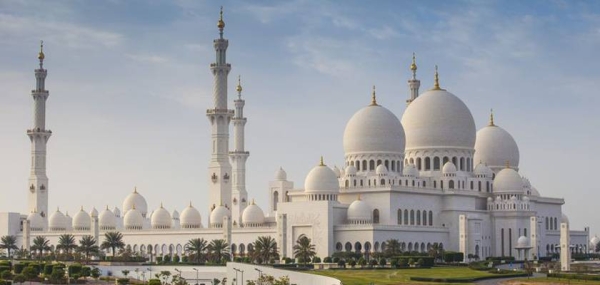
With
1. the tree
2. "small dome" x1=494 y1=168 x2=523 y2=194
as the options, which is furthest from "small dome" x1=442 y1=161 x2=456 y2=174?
the tree

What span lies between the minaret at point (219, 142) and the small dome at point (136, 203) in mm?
20544

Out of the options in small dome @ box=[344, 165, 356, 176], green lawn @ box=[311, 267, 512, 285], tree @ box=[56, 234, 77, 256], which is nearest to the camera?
green lawn @ box=[311, 267, 512, 285]

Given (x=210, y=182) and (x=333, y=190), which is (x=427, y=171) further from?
(x=210, y=182)

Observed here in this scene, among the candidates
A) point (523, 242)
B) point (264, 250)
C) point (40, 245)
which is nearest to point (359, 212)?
point (264, 250)

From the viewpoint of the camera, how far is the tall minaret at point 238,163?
390 feet

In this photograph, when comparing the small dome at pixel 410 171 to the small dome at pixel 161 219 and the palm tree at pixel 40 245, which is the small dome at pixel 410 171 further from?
the palm tree at pixel 40 245

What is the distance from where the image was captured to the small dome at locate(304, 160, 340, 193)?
10088 cm

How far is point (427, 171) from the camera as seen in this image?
11012 centimetres

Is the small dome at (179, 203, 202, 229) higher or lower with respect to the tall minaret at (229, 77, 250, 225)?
lower

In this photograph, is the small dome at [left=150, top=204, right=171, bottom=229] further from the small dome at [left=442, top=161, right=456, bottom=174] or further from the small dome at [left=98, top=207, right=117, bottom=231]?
the small dome at [left=442, top=161, right=456, bottom=174]

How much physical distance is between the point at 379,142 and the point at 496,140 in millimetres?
17314

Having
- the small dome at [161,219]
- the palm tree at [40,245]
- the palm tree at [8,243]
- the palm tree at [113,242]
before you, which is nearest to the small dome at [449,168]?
the small dome at [161,219]

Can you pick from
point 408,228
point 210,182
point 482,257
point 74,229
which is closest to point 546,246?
point 482,257

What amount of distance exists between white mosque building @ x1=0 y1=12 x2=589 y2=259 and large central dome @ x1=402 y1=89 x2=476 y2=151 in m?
0.10
